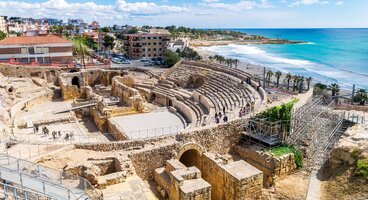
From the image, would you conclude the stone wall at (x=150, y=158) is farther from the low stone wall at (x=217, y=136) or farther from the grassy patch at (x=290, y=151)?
the grassy patch at (x=290, y=151)

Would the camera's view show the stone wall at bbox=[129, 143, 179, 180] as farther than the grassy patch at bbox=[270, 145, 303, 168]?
No

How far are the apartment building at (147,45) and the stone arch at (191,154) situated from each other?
57.0 m

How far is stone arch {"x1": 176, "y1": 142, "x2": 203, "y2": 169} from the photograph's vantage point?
20.4 m

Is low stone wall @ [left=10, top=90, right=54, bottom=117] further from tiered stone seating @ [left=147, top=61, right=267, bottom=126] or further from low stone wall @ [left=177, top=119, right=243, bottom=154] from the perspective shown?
low stone wall @ [left=177, top=119, right=243, bottom=154]

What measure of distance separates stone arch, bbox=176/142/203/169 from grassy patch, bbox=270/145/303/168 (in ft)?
16.8

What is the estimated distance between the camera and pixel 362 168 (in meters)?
18.2

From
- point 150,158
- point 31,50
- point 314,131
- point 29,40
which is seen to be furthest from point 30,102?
point 314,131

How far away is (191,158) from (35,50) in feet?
135

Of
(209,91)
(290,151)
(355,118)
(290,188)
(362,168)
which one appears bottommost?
(290,188)

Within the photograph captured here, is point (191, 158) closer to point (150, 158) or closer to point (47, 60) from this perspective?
point (150, 158)

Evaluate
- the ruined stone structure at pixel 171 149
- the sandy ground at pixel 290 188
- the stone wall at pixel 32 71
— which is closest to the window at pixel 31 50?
the stone wall at pixel 32 71

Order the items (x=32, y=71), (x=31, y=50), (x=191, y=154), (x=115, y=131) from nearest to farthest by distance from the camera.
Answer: (x=191, y=154), (x=115, y=131), (x=32, y=71), (x=31, y=50)

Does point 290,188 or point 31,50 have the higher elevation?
point 31,50

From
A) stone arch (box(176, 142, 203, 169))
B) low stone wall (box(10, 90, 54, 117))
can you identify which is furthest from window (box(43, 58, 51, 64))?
stone arch (box(176, 142, 203, 169))
